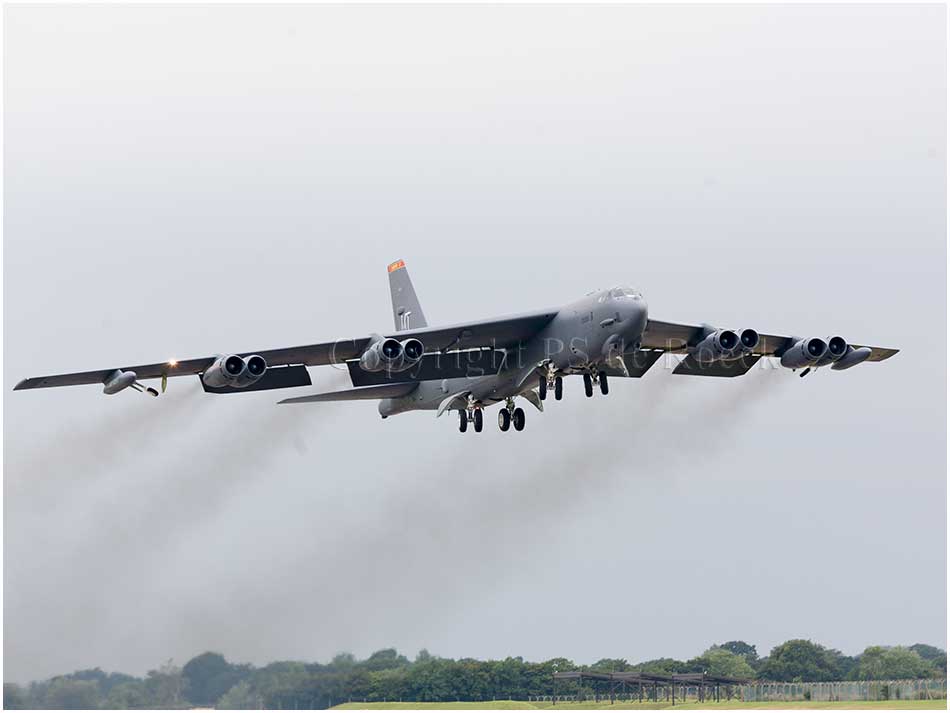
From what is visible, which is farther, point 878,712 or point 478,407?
point 878,712

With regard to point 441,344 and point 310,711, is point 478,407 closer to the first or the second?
point 441,344

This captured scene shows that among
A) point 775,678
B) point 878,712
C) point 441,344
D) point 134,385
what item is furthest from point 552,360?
point 775,678

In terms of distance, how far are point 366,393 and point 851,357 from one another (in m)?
11.6

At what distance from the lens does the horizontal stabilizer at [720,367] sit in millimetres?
38653

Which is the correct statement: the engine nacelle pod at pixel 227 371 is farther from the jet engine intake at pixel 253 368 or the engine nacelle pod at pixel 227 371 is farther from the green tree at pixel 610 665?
the green tree at pixel 610 665

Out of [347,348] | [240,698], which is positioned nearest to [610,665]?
[240,698]

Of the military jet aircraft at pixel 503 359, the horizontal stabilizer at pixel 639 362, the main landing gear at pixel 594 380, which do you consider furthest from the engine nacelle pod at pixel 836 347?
the main landing gear at pixel 594 380

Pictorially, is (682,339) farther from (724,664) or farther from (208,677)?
(724,664)

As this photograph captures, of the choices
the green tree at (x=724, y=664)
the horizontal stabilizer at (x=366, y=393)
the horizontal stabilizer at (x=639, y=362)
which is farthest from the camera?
the green tree at (x=724, y=664)

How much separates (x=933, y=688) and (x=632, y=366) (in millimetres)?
18597

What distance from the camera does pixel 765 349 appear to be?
3769 cm

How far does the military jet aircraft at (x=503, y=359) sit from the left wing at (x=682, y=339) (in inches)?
0.9

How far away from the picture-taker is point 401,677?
4694 centimetres

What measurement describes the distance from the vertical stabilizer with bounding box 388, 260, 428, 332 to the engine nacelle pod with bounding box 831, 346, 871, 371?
A: 38.3ft
